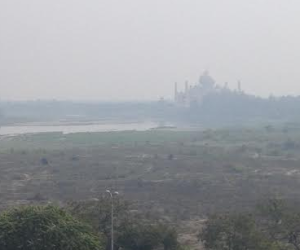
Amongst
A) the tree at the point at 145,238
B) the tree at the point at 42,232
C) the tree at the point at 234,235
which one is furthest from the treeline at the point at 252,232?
the tree at the point at 42,232

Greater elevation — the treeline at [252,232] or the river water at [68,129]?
the river water at [68,129]

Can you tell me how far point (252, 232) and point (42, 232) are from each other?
4746 millimetres

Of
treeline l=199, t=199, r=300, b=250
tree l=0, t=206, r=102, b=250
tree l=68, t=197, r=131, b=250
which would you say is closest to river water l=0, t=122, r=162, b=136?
tree l=68, t=197, r=131, b=250

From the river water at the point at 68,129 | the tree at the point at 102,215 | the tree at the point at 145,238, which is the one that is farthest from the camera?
the river water at the point at 68,129

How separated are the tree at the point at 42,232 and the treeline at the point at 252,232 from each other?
10.3 feet

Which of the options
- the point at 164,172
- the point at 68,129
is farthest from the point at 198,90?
the point at 164,172

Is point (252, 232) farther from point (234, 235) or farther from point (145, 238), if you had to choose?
point (145, 238)

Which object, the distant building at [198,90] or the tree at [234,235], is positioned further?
the distant building at [198,90]

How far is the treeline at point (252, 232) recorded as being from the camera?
14656 millimetres

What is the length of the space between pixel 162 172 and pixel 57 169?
17.6 feet

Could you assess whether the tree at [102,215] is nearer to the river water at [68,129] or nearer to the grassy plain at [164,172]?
the grassy plain at [164,172]

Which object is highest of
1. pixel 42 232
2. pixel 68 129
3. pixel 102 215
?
pixel 42 232

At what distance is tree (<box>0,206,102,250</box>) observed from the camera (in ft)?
41.5

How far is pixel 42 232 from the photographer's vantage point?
41.8 ft
